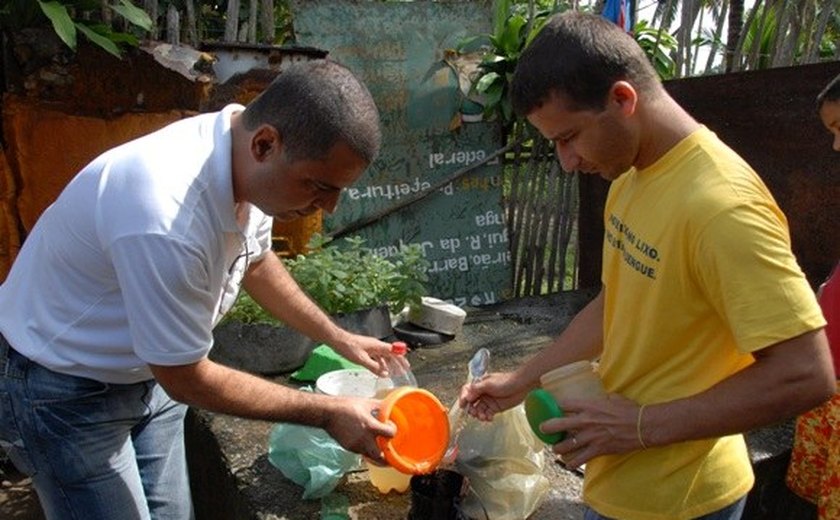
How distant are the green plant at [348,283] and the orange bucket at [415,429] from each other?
175 centimetres

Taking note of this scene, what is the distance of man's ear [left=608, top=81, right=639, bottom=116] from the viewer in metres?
1.56

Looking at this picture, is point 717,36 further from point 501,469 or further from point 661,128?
point 661,128

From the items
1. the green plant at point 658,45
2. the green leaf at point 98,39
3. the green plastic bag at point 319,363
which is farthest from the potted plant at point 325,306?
the green plant at point 658,45

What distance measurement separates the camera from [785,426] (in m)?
3.35

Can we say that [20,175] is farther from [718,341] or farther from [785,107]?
[785,107]

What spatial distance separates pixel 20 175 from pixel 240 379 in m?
2.91

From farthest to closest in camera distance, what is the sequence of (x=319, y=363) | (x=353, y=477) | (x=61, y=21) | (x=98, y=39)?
(x=98, y=39) → (x=61, y=21) → (x=319, y=363) → (x=353, y=477)

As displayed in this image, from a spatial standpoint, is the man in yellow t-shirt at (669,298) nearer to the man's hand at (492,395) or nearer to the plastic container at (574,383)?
the plastic container at (574,383)

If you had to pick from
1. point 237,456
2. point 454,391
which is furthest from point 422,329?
point 237,456

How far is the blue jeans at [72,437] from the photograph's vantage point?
2.01 metres

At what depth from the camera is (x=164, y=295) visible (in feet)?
5.67

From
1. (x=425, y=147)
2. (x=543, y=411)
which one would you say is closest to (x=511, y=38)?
(x=425, y=147)

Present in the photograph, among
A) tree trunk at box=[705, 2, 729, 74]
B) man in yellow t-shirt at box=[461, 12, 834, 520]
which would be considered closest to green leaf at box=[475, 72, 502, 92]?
tree trunk at box=[705, 2, 729, 74]

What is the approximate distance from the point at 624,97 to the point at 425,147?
15.2 feet
